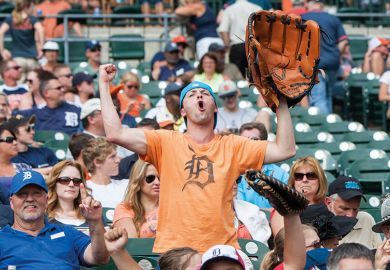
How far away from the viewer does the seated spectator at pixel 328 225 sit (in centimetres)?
772

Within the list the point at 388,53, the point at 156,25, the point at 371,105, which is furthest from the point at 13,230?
the point at 156,25

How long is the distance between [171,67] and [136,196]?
7449mm

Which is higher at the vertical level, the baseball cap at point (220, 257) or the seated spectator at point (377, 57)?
the baseball cap at point (220, 257)

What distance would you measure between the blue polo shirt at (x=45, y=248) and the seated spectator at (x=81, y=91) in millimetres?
6422

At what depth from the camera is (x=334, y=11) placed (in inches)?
778

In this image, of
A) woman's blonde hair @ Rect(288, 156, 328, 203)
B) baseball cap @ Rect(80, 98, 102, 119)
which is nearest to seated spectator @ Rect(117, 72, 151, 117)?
baseball cap @ Rect(80, 98, 102, 119)

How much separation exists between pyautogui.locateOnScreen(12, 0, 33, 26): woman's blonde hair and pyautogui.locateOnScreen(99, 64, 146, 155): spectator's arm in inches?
382

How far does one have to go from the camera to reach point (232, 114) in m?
12.9

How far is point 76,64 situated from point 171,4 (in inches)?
167

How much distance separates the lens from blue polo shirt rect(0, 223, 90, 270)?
724 cm

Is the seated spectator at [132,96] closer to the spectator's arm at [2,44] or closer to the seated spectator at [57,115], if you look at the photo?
the seated spectator at [57,115]

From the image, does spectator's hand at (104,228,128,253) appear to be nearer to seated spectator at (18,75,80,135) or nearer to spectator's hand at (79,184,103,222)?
spectator's hand at (79,184,103,222)

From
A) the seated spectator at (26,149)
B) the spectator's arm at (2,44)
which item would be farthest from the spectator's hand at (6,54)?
the seated spectator at (26,149)

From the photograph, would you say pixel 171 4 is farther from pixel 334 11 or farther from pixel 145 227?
pixel 145 227
